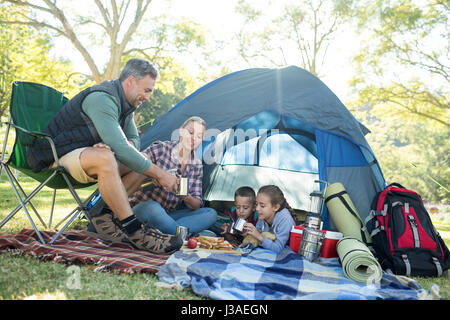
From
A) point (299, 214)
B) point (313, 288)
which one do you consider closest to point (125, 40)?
point (299, 214)

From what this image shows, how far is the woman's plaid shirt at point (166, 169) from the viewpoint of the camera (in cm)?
291

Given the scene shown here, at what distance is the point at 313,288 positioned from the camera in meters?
1.96

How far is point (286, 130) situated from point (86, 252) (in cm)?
250

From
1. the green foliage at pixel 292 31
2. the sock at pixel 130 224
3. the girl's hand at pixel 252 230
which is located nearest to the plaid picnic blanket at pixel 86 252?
the sock at pixel 130 224

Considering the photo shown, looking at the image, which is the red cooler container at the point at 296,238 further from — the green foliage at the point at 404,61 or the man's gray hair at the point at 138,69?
the green foliage at the point at 404,61

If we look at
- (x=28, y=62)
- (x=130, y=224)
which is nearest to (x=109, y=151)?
(x=130, y=224)

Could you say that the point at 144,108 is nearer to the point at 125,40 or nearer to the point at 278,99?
the point at 125,40

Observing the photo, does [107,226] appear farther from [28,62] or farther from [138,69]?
[28,62]

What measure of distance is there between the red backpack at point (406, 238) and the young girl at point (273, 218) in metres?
0.64

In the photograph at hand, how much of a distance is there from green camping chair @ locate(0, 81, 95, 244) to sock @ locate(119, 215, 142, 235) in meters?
0.36

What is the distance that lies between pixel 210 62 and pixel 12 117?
10.9m

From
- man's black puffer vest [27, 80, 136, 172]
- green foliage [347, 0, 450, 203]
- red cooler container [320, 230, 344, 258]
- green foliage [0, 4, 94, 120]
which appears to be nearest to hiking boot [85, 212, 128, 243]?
man's black puffer vest [27, 80, 136, 172]

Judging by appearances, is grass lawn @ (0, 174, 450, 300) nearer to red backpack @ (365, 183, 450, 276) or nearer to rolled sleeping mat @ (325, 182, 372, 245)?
red backpack @ (365, 183, 450, 276)

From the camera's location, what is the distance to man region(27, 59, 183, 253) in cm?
229
